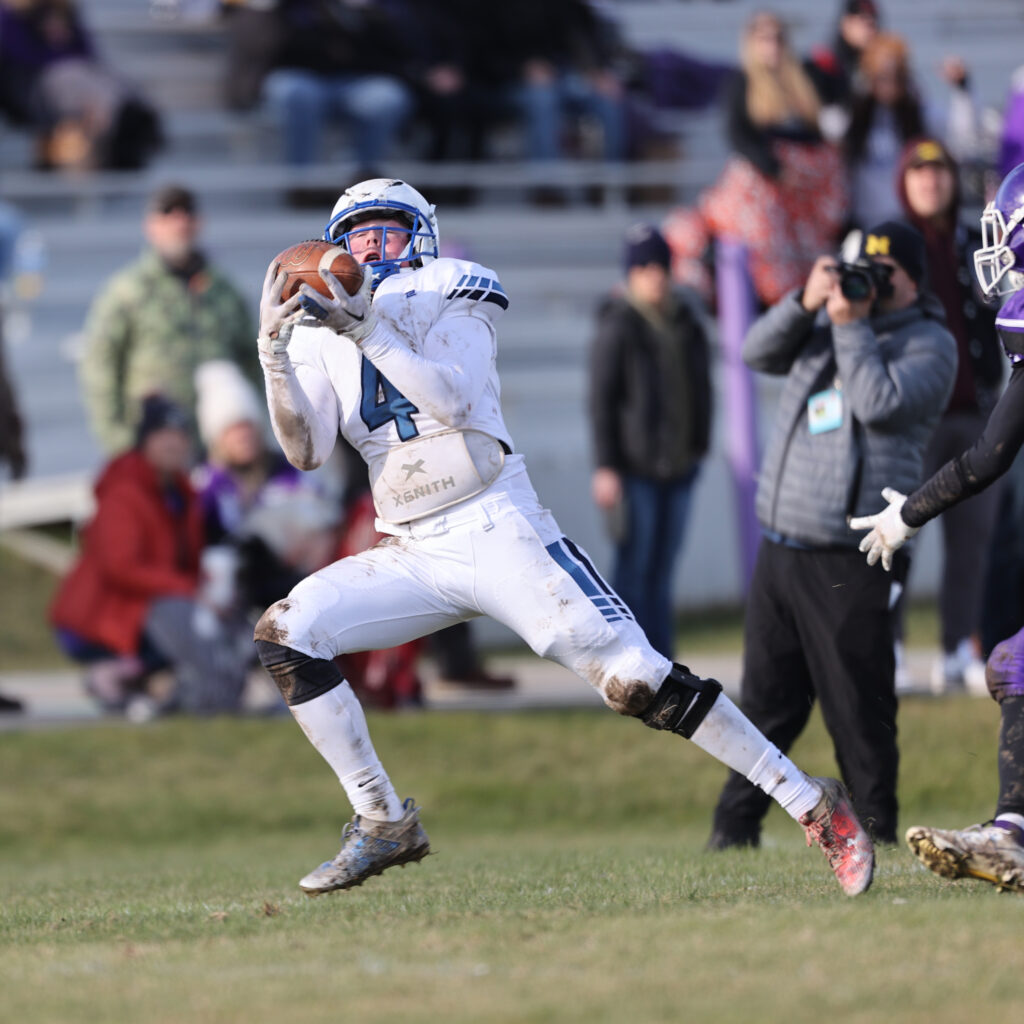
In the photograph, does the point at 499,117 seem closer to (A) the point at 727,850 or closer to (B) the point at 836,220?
(B) the point at 836,220

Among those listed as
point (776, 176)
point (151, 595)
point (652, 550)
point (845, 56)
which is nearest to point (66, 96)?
point (776, 176)

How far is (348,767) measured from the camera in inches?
205

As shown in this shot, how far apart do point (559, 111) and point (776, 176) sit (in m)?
4.60

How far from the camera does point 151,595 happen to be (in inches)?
378

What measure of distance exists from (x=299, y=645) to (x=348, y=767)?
39 cm

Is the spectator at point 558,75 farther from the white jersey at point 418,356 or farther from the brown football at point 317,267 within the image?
the brown football at point 317,267

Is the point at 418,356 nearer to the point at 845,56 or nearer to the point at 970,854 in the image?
the point at 970,854

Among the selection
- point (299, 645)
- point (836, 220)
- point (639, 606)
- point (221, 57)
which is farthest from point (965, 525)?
point (221, 57)

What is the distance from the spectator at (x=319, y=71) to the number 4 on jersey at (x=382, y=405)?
30.6 ft

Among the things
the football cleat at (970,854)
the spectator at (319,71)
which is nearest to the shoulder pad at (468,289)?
the football cleat at (970,854)

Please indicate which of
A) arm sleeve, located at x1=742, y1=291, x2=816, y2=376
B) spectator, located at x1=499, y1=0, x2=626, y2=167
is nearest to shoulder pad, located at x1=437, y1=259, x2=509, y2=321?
arm sleeve, located at x1=742, y1=291, x2=816, y2=376

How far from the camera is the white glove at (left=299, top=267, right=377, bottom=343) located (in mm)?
4797

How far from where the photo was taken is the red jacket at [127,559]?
959 centimetres

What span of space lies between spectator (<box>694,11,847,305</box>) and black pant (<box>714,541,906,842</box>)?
582 centimetres
